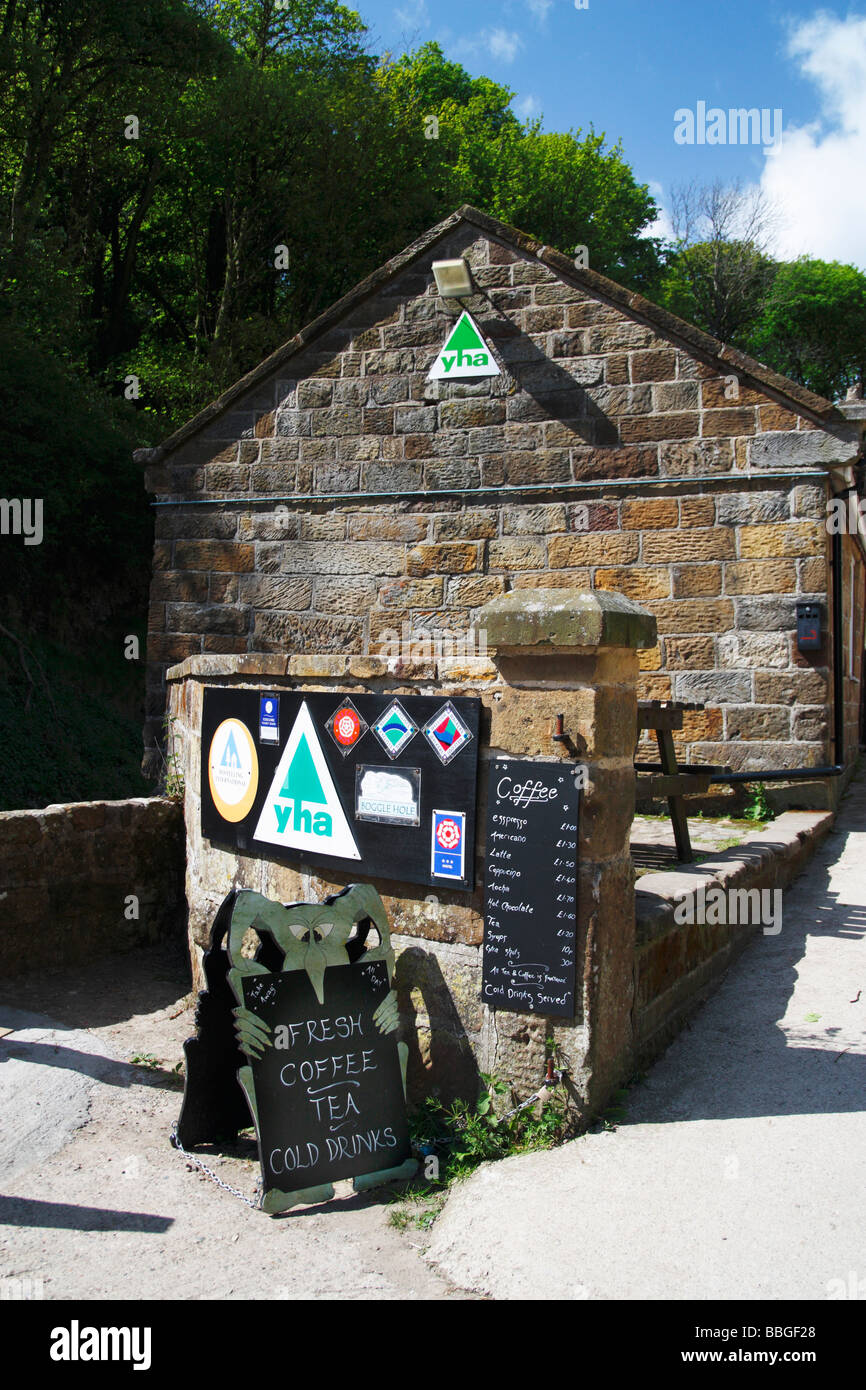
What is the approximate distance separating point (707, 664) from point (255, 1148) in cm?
520

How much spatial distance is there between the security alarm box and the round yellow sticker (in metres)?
4.51

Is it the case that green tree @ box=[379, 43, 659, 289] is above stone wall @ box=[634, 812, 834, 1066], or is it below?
above

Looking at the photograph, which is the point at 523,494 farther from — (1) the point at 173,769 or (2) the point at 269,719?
(2) the point at 269,719

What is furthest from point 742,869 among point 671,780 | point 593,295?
point 593,295

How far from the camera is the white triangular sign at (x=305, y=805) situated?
14.7ft

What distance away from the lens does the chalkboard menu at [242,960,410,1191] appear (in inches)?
147

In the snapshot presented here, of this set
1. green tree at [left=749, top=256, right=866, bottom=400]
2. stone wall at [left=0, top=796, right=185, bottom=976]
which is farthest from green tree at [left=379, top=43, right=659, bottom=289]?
stone wall at [left=0, top=796, right=185, bottom=976]

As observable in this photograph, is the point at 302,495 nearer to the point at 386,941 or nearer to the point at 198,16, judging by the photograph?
the point at 386,941

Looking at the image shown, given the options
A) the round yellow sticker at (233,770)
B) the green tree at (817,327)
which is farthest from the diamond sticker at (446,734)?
the green tree at (817,327)

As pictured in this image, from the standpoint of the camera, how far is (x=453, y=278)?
874 centimetres

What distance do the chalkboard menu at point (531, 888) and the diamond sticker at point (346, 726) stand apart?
2.44 feet

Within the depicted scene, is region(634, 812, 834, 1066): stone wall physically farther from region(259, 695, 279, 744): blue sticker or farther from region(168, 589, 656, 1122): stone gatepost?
region(259, 695, 279, 744): blue sticker

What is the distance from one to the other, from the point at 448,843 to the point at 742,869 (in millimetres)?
2145

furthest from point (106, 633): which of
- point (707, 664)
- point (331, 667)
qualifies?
point (331, 667)
